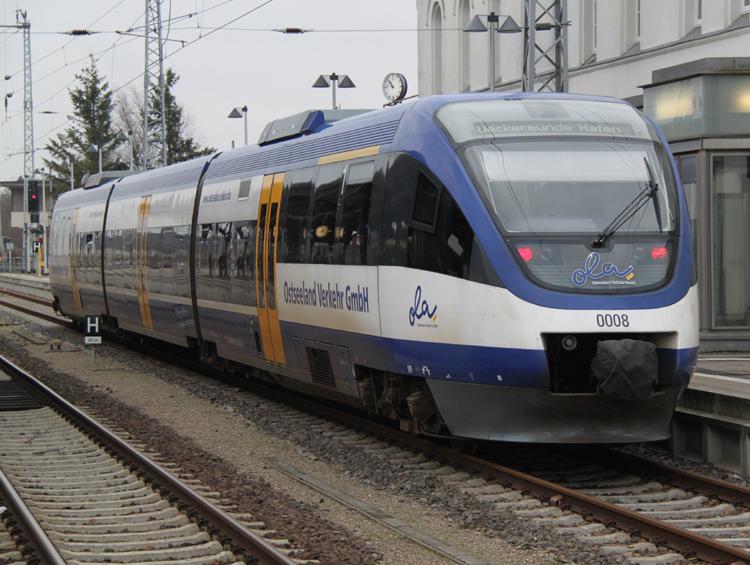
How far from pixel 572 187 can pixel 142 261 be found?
1132 cm

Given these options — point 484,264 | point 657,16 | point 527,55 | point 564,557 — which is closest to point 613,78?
point 657,16

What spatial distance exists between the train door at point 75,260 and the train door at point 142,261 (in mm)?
5813

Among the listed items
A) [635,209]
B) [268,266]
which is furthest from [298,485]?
[268,266]

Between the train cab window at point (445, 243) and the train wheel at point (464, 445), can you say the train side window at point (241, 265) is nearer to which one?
the train wheel at point (464, 445)

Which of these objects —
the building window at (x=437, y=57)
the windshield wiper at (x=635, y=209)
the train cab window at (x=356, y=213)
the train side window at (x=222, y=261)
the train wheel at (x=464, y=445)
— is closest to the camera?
the windshield wiper at (x=635, y=209)

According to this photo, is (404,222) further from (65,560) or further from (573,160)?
(65,560)

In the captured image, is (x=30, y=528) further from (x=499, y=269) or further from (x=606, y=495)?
(x=606, y=495)

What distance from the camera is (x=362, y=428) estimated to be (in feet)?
35.9

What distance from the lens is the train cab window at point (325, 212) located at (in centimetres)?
1034

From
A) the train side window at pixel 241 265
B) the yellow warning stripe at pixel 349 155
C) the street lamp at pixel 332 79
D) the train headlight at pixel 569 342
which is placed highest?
the street lamp at pixel 332 79

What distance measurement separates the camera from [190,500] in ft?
25.2

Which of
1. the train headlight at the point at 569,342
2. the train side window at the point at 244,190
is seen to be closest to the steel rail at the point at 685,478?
the train headlight at the point at 569,342

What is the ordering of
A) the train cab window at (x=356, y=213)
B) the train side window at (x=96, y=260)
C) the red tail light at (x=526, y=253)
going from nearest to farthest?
1. the red tail light at (x=526, y=253)
2. the train cab window at (x=356, y=213)
3. the train side window at (x=96, y=260)

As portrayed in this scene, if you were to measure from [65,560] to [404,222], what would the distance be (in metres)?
3.94
